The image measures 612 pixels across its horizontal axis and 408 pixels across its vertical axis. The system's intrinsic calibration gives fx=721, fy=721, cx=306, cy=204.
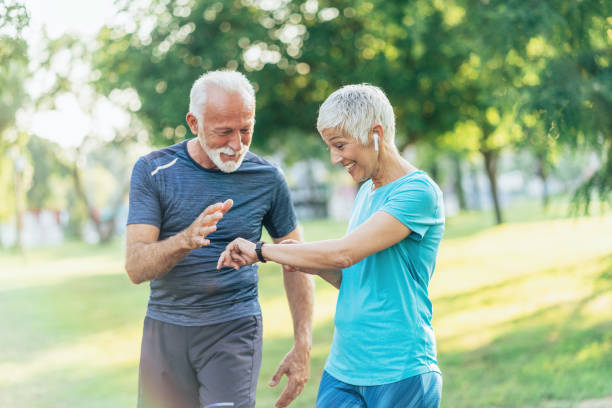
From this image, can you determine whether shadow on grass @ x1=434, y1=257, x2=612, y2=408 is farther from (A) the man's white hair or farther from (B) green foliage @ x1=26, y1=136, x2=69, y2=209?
(B) green foliage @ x1=26, y1=136, x2=69, y2=209

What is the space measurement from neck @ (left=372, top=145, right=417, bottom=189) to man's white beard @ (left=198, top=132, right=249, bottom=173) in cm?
78

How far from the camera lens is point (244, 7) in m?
19.5

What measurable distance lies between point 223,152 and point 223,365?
1.01 metres

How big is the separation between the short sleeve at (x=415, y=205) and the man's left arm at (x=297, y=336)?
3.44ft

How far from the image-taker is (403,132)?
21.5 m

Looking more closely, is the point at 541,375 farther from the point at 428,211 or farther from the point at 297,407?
the point at 428,211

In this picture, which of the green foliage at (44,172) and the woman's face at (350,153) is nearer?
the woman's face at (350,153)

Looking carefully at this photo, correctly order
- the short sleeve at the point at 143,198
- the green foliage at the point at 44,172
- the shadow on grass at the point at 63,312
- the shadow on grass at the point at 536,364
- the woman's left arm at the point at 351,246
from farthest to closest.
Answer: the green foliage at the point at 44,172 < the shadow on grass at the point at 63,312 < the shadow on grass at the point at 536,364 < the short sleeve at the point at 143,198 < the woman's left arm at the point at 351,246

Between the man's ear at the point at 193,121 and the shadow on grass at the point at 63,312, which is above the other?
Answer: the man's ear at the point at 193,121

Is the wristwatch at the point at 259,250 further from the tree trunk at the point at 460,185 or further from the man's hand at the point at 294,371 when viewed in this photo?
the tree trunk at the point at 460,185

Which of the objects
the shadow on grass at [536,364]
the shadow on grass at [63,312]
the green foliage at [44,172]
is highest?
the green foliage at [44,172]

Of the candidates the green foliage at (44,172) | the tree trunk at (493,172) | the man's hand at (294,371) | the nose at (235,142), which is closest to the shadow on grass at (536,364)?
the man's hand at (294,371)

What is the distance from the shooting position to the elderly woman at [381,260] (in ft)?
9.10

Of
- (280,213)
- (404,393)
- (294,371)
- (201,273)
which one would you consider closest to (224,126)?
(280,213)
